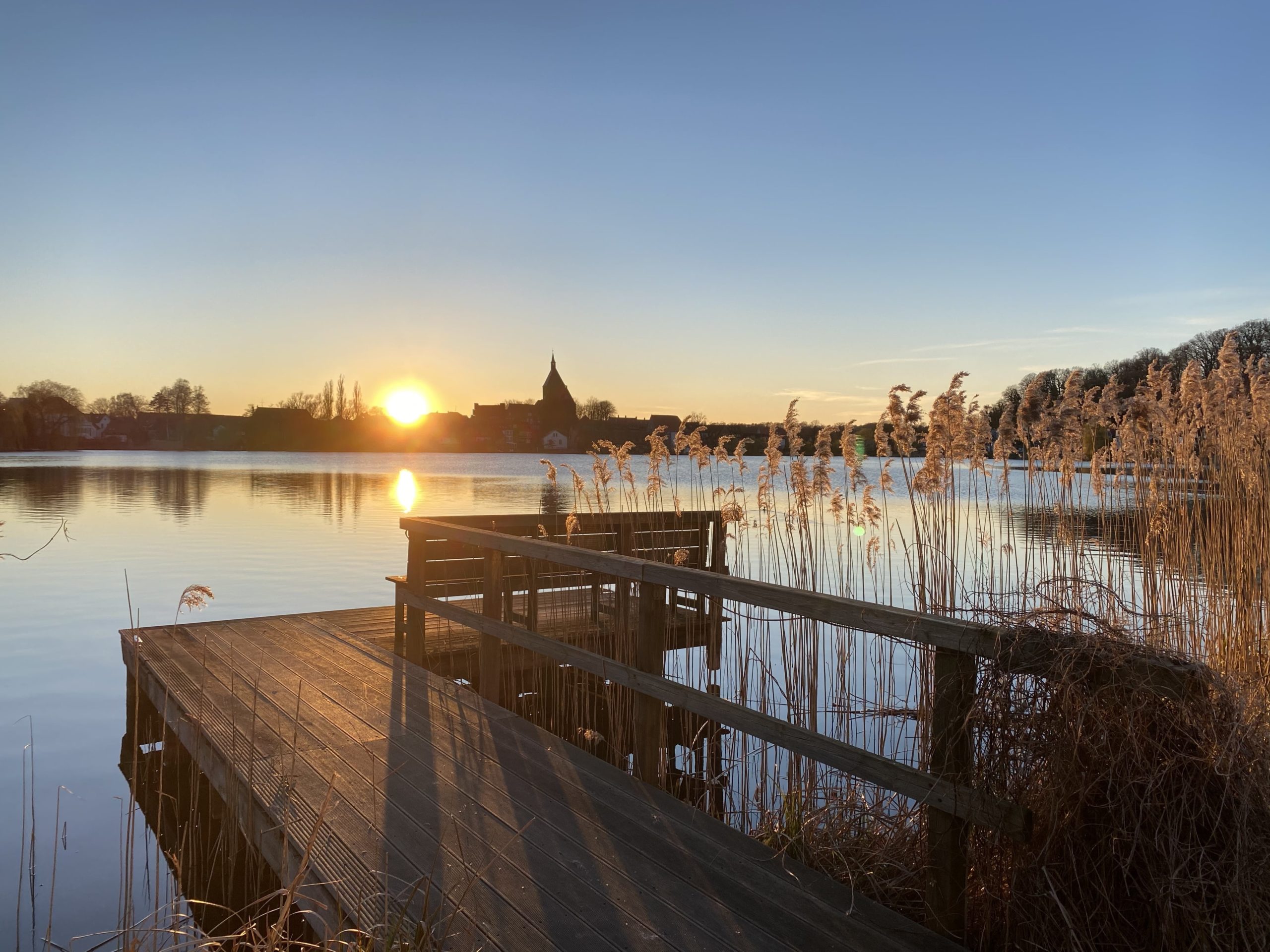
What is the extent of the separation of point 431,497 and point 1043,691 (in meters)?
27.9

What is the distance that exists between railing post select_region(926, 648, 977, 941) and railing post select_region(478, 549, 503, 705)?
2.55 meters

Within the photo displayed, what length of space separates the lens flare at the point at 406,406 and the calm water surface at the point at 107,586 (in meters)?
58.6

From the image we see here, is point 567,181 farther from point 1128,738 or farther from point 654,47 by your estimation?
point 1128,738

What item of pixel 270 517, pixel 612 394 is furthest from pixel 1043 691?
pixel 612 394

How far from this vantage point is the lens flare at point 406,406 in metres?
92.9

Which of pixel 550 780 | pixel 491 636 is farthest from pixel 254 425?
pixel 550 780

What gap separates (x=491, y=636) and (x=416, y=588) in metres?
0.94

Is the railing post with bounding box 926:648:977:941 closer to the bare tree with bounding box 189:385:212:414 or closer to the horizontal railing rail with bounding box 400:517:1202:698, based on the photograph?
the horizontal railing rail with bounding box 400:517:1202:698

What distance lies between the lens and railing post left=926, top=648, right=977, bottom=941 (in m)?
2.02

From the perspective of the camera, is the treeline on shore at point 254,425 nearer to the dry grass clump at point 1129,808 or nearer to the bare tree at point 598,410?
the bare tree at point 598,410

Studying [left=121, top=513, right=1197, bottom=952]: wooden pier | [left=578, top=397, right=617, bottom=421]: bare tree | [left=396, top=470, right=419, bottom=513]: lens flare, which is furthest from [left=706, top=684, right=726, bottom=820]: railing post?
[left=578, top=397, right=617, bottom=421]: bare tree

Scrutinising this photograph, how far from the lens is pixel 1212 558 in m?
3.95

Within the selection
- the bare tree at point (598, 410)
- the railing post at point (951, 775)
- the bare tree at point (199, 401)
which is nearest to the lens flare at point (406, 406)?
the bare tree at point (199, 401)

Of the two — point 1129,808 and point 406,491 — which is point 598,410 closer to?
point 406,491
